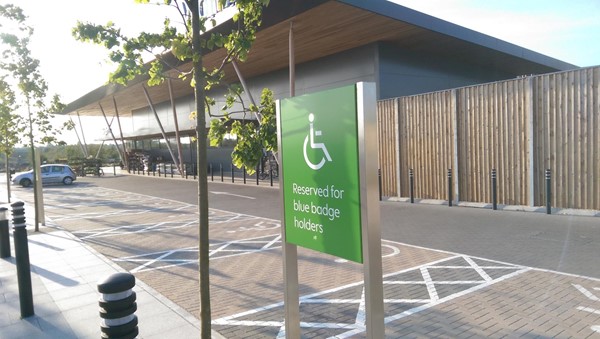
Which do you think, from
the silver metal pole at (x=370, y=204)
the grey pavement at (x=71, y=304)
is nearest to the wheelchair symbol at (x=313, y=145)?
the silver metal pole at (x=370, y=204)

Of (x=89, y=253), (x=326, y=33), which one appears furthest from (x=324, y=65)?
→ (x=89, y=253)

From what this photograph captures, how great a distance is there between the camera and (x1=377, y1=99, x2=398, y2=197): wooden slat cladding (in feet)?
50.9

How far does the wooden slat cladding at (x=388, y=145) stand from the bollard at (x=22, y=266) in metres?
12.1

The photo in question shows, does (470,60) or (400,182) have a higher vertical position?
(470,60)

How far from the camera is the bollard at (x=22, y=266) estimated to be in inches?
203

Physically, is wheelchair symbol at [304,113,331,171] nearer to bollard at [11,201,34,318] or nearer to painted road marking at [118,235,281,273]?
bollard at [11,201,34,318]

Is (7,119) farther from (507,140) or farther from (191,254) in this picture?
(507,140)

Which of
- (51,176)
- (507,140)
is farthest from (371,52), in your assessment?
(51,176)

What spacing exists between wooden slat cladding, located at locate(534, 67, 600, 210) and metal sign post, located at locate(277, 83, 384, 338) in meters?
9.76

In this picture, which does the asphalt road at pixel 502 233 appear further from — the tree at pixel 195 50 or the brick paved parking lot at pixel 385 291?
the tree at pixel 195 50

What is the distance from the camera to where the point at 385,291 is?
553 centimetres

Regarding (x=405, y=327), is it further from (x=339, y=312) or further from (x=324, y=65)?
(x=324, y=65)

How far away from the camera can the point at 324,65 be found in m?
21.9

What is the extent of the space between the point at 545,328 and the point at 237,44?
3913mm
